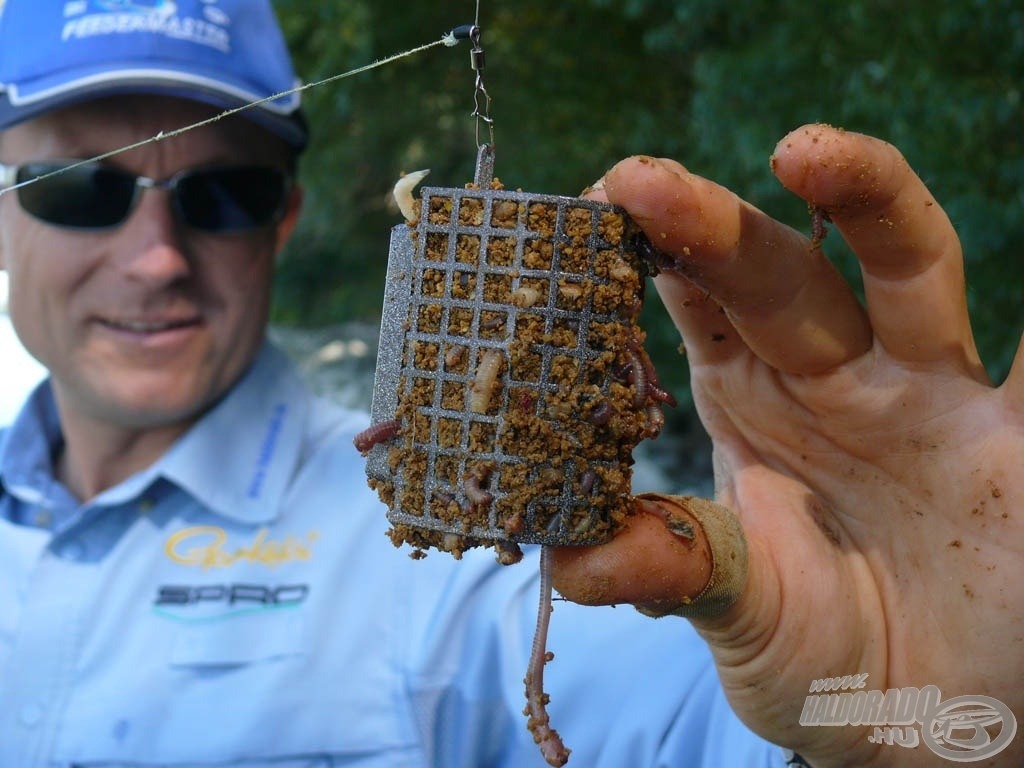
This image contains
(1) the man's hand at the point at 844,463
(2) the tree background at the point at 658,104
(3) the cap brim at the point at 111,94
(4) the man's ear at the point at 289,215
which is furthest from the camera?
(2) the tree background at the point at 658,104

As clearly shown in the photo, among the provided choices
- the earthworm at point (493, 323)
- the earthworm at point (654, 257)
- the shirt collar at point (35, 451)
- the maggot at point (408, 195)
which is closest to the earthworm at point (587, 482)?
the earthworm at point (493, 323)

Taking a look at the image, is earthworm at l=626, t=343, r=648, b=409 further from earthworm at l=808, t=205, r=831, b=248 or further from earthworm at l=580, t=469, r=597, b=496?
earthworm at l=808, t=205, r=831, b=248

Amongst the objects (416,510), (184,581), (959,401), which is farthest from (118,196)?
(959,401)

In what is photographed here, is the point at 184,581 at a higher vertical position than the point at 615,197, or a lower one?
lower

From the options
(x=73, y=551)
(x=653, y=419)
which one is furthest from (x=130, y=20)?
(x=653, y=419)

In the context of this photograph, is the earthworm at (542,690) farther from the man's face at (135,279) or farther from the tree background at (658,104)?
the man's face at (135,279)

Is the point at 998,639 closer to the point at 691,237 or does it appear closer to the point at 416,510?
the point at 691,237
